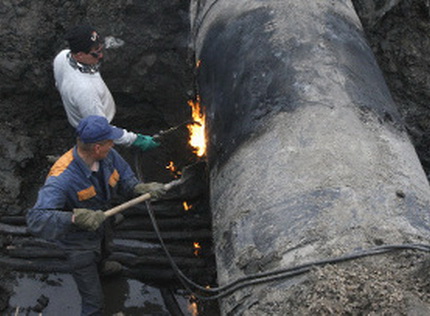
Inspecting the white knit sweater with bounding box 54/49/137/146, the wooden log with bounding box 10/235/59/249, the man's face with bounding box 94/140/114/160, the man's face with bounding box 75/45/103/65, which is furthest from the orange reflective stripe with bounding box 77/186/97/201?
the wooden log with bounding box 10/235/59/249

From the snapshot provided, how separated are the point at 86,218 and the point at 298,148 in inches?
60.0

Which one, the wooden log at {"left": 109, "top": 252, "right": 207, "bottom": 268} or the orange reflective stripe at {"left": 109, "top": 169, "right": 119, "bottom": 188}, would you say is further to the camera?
the wooden log at {"left": 109, "top": 252, "right": 207, "bottom": 268}

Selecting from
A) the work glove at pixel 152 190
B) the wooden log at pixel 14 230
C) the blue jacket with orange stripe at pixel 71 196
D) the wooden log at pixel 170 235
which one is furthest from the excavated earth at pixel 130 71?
the blue jacket with orange stripe at pixel 71 196

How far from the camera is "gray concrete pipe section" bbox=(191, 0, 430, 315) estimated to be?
2266 millimetres

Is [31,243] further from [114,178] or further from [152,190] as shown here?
[152,190]

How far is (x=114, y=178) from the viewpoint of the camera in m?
3.69

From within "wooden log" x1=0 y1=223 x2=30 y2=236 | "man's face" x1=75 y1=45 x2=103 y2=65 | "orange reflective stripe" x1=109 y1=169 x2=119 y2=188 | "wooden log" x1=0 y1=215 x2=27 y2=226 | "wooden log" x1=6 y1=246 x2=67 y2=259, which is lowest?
"wooden log" x1=6 y1=246 x2=67 y2=259

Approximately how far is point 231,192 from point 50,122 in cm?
368

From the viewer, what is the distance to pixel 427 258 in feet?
6.37

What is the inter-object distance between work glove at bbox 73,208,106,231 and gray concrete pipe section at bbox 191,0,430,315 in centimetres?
84

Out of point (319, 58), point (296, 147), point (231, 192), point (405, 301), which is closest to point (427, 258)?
point (405, 301)

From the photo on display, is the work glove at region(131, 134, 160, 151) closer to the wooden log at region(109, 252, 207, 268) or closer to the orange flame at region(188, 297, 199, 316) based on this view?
the wooden log at region(109, 252, 207, 268)

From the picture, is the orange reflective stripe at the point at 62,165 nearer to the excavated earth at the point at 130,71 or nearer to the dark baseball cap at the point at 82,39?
the dark baseball cap at the point at 82,39

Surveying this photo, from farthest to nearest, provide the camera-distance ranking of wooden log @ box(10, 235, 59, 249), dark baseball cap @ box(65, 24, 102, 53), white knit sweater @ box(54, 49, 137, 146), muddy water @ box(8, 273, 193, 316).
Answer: wooden log @ box(10, 235, 59, 249) → muddy water @ box(8, 273, 193, 316) → white knit sweater @ box(54, 49, 137, 146) → dark baseball cap @ box(65, 24, 102, 53)
